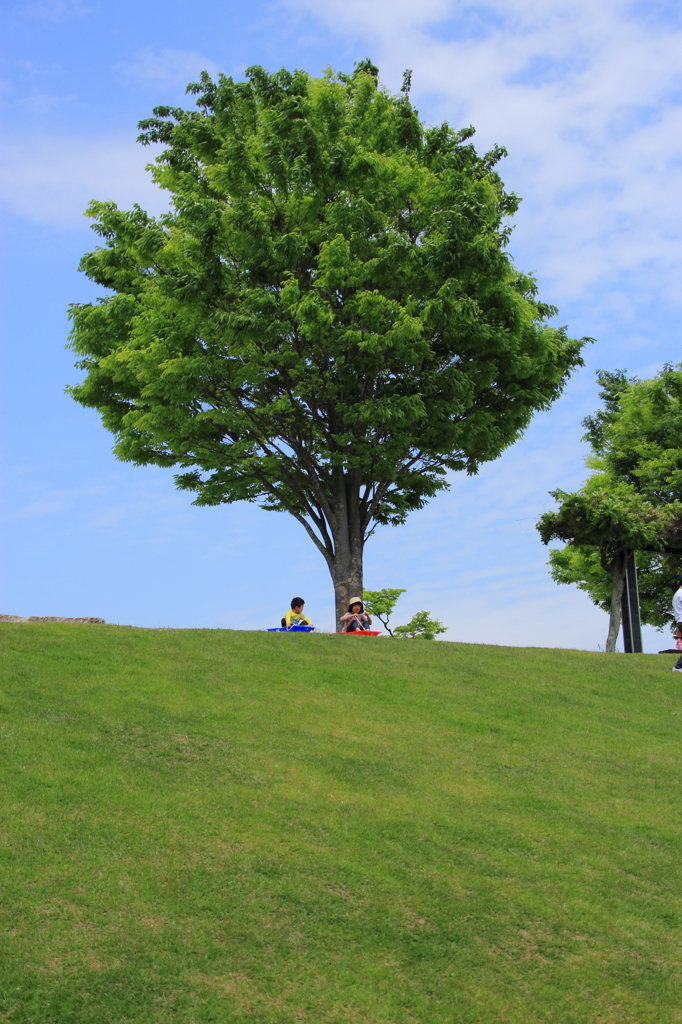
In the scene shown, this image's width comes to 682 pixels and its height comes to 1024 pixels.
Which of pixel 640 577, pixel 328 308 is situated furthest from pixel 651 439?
pixel 328 308

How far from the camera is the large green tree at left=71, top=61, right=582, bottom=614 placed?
22.8m

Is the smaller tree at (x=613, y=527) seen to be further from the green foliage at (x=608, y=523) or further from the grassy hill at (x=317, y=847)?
the grassy hill at (x=317, y=847)

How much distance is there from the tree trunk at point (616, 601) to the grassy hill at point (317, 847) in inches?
424

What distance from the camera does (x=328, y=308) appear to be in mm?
22156

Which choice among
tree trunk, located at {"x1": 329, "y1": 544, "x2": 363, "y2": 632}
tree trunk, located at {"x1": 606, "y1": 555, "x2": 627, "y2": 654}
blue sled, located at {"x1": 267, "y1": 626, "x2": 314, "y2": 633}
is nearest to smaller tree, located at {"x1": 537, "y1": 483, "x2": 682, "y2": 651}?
tree trunk, located at {"x1": 606, "y1": 555, "x2": 627, "y2": 654}

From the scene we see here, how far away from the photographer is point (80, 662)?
595 inches

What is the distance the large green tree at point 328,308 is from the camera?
22828mm

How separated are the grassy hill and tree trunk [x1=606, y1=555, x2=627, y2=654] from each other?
35.3 feet

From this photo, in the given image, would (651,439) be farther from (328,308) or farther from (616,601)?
(328,308)

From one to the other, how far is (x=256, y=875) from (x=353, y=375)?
1675 centimetres

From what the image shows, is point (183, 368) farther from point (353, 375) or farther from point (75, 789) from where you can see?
point (75, 789)

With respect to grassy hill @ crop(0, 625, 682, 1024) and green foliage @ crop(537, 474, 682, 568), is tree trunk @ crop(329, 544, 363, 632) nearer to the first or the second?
green foliage @ crop(537, 474, 682, 568)

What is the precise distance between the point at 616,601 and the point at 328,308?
1276 centimetres

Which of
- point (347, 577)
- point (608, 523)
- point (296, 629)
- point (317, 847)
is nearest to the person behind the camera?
point (317, 847)
